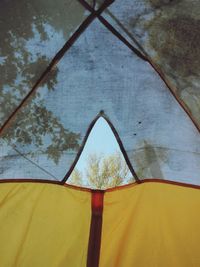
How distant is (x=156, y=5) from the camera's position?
4.49 feet

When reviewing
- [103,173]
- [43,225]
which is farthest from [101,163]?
[43,225]

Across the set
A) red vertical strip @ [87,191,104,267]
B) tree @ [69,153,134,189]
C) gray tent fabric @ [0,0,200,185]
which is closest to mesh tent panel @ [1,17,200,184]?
gray tent fabric @ [0,0,200,185]

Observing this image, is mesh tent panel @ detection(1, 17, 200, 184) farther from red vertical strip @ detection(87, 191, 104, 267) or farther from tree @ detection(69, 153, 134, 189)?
red vertical strip @ detection(87, 191, 104, 267)

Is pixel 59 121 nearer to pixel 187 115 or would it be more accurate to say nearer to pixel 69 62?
pixel 69 62

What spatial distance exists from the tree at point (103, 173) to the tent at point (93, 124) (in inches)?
1.8

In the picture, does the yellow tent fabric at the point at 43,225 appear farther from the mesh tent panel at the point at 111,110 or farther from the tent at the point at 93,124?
→ the mesh tent panel at the point at 111,110

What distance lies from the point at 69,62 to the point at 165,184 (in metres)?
0.72

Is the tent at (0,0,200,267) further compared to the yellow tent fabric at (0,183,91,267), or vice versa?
the yellow tent fabric at (0,183,91,267)

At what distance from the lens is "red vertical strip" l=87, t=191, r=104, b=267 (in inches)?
65.7

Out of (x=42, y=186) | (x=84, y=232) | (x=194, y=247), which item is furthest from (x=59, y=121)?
(x=194, y=247)

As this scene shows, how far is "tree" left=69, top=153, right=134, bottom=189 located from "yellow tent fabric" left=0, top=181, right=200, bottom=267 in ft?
0.18

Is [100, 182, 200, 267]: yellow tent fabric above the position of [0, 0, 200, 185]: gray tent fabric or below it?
below

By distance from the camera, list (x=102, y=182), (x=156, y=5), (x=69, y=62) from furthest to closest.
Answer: (x=102, y=182), (x=69, y=62), (x=156, y=5)

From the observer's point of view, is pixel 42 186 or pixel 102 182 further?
pixel 102 182
